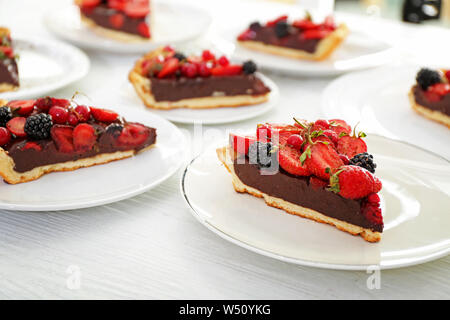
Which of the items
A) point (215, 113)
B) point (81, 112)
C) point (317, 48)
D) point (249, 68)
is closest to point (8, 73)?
point (81, 112)

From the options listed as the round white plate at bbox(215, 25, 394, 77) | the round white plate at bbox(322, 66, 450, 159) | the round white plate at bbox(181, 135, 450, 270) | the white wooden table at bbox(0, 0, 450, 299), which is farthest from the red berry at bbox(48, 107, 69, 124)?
the round white plate at bbox(215, 25, 394, 77)

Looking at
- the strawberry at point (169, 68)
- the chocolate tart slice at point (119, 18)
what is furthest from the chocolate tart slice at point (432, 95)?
the chocolate tart slice at point (119, 18)

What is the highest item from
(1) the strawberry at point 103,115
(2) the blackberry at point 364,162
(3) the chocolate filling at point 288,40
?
(3) the chocolate filling at point 288,40

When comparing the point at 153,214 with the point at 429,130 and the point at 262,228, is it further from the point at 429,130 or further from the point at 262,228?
the point at 429,130

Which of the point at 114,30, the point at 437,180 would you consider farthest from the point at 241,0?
the point at 437,180

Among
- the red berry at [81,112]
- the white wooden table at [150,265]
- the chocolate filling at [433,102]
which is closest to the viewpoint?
the white wooden table at [150,265]

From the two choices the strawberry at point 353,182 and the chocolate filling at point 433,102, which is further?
the chocolate filling at point 433,102

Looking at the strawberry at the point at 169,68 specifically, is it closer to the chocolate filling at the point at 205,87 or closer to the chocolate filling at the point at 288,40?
the chocolate filling at the point at 205,87

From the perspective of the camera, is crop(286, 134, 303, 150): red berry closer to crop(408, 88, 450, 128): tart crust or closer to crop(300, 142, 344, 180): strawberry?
crop(300, 142, 344, 180): strawberry
